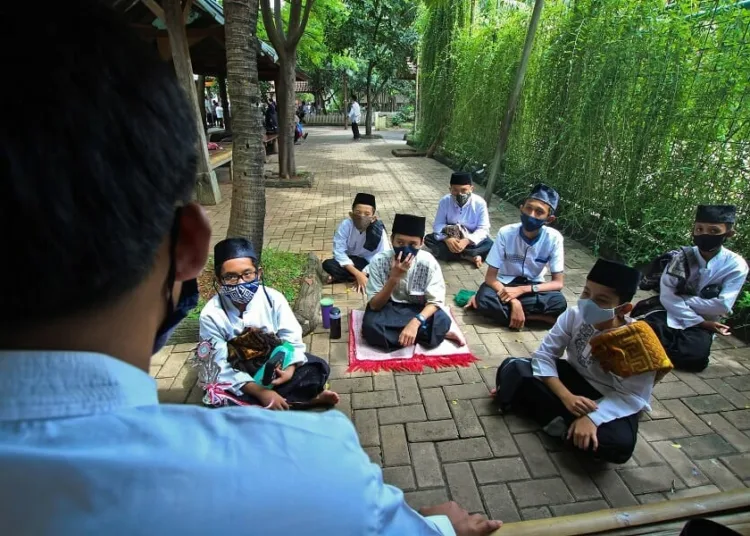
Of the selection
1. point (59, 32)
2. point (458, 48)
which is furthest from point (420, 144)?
point (59, 32)

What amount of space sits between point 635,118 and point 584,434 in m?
4.17

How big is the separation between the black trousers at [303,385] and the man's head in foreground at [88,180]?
212 cm

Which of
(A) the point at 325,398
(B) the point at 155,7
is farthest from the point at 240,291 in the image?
(B) the point at 155,7

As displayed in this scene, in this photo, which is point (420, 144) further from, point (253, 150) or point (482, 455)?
point (482, 455)

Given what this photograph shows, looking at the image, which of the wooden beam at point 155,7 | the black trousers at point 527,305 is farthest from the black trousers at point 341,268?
the wooden beam at point 155,7

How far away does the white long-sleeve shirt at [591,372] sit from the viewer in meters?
2.28

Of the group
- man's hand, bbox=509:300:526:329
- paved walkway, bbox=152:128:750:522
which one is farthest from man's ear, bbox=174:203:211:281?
man's hand, bbox=509:300:526:329

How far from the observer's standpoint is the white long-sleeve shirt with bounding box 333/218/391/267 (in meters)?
4.55

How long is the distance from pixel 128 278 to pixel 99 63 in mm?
263

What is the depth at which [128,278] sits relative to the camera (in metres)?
0.57

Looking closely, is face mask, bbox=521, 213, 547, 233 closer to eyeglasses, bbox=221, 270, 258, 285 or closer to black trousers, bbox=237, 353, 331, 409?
black trousers, bbox=237, 353, 331, 409

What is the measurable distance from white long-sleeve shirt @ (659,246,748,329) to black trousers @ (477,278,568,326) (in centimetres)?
80

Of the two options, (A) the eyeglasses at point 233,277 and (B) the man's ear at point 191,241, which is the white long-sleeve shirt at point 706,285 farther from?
(B) the man's ear at point 191,241

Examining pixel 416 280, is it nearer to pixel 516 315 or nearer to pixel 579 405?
pixel 516 315
